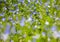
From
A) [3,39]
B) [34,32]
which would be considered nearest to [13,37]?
[3,39]

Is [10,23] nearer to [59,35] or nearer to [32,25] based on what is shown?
[32,25]

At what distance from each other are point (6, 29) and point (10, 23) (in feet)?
0.44

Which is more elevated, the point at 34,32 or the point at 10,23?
the point at 10,23

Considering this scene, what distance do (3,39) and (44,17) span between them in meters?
0.82

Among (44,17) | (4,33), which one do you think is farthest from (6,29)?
(44,17)

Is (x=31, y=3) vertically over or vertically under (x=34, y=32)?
over

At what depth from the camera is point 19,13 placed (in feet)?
11.0

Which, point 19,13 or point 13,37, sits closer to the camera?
point 13,37

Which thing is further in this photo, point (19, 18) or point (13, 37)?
point (19, 18)

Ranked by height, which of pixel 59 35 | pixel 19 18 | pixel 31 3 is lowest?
pixel 59 35

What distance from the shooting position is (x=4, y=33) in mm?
3238

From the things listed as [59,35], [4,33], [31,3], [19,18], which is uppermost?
[31,3]

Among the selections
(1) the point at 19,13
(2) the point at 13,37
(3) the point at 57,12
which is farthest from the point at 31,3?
(2) the point at 13,37

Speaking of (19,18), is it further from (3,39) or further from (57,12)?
(57,12)
